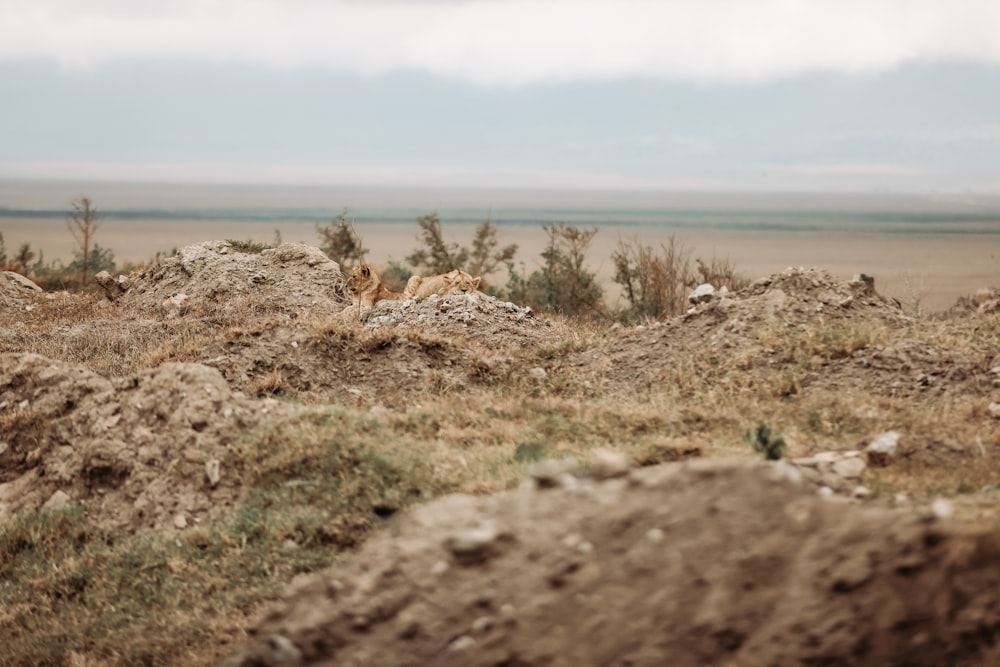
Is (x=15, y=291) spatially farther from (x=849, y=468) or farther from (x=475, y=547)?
(x=849, y=468)

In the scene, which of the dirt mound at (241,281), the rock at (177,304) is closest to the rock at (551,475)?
the dirt mound at (241,281)

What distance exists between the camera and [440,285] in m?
16.0

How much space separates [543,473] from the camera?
5.68 metres

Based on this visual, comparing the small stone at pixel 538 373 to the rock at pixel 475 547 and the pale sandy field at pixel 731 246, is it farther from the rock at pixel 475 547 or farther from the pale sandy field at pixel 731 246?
the pale sandy field at pixel 731 246

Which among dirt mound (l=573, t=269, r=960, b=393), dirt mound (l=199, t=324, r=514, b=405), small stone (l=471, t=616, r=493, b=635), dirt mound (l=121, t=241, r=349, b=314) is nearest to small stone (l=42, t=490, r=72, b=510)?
dirt mound (l=199, t=324, r=514, b=405)

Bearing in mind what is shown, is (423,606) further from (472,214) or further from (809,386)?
(472,214)

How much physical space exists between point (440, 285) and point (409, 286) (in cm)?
52

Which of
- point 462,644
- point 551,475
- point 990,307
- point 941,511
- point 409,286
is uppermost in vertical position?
point 990,307

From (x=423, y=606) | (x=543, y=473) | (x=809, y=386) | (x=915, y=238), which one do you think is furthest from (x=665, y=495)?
(x=915, y=238)

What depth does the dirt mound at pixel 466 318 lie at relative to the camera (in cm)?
1305

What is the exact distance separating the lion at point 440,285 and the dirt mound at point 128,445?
727cm

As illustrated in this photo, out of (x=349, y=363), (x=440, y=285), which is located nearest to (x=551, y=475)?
(x=349, y=363)

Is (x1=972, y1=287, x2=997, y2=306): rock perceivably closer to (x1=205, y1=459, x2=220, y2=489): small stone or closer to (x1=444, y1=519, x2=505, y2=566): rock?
(x1=205, y1=459, x2=220, y2=489): small stone

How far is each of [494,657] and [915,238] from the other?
278 feet
